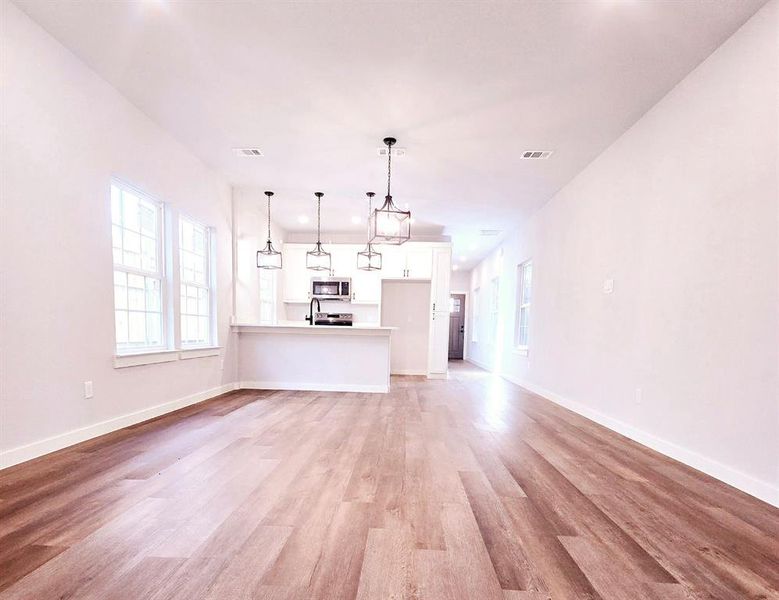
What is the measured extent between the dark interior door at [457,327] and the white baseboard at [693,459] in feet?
23.8

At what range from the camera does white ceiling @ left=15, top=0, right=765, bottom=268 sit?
2035mm

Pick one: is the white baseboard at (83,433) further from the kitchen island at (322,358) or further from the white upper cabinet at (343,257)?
the white upper cabinet at (343,257)

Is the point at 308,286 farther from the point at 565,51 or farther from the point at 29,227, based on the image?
the point at 565,51

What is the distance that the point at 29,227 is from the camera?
219cm

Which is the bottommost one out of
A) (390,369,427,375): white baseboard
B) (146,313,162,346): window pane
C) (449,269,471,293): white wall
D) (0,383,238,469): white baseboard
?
(390,369,427,375): white baseboard

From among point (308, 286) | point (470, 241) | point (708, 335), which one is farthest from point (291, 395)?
point (470, 241)

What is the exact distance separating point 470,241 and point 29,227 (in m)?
6.77

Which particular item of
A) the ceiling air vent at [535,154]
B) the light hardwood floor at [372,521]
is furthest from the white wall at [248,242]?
the ceiling air vent at [535,154]

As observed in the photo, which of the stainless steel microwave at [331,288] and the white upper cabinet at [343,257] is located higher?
the white upper cabinet at [343,257]

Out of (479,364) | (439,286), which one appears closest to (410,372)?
(439,286)

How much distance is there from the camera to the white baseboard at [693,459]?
74.0 inches

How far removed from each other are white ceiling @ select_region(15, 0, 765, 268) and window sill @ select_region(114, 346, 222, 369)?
219 cm

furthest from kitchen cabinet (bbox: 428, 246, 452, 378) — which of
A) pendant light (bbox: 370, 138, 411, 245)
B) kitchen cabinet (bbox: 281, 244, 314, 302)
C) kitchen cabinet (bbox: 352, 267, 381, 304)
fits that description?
pendant light (bbox: 370, 138, 411, 245)

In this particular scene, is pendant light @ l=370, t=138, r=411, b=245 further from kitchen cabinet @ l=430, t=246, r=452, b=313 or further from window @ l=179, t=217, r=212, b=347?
kitchen cabinet @ l=430, t=246, r=452, b=313
